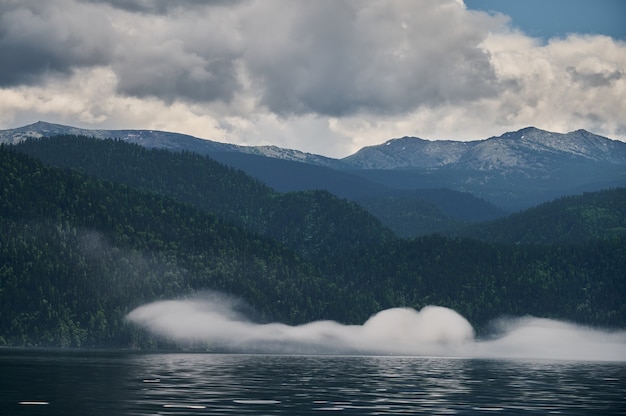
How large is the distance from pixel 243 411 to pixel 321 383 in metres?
52.7

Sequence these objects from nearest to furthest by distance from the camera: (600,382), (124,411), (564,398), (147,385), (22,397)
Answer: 1. (124,411)
2. (22,397)
3. (564,398)
4. (147,385)
5. (600,382)

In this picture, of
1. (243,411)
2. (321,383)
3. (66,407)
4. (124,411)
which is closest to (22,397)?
(66,407)

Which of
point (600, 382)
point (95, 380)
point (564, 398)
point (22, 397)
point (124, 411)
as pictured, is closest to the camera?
point (124, 411)

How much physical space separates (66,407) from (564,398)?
55678 mm

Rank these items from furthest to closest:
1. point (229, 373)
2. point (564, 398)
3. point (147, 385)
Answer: point (229, 373) < point (147, 385) < point (564, 398)

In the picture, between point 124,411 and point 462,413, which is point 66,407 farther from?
point 462,413

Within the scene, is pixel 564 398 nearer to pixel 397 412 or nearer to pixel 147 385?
pixel 397 412

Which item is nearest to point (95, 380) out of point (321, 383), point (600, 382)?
point (321, 383)

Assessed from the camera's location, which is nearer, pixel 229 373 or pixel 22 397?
pixel 22 397

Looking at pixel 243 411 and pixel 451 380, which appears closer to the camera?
pixel 243 411

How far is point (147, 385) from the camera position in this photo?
443 ft

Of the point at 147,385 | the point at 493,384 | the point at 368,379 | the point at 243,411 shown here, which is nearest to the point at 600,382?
the point at 493,384

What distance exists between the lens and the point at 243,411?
100 m

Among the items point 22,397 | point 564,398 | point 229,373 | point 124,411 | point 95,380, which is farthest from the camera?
point 229,373
